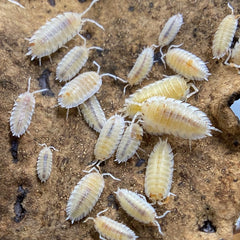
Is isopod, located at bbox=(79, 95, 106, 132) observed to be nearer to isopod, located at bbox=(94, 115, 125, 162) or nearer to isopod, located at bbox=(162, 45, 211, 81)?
isopod, located at bbox=(94, 115, 125, 162)

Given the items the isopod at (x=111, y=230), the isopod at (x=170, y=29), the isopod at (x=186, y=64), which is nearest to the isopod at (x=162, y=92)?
the isopod at (x=186, y=64)

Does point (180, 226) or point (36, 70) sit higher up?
point (36, 70)

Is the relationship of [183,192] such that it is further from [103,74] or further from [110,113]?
[103,74]

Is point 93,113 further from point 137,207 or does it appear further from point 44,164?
point 137,207

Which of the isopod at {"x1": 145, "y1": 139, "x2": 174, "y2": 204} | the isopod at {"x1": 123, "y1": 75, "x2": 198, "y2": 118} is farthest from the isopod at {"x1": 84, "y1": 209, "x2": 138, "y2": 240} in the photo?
the isopod at {"x1": 123, "y1": 75, "x2": 198, "y2": 118}

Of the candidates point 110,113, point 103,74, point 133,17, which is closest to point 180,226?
point 110,113

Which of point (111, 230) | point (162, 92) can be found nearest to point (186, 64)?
point (162, 92)
